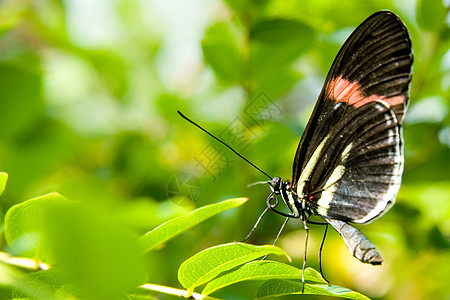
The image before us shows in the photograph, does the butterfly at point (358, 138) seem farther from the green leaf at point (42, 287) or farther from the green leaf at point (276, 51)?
the green leaf at point (42, 287)

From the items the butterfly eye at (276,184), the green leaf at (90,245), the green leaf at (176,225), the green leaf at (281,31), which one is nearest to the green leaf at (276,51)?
the green leaf at (281,31)

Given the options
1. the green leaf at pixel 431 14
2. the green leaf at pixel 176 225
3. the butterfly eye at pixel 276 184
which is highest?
the green leaf at pixel 431 14

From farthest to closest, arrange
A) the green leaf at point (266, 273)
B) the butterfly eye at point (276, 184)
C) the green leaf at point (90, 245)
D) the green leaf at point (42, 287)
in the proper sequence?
1. the butterfly eye at point (276, 184)
2. the green leaf at point (266, 273)
3. the green leaf at point (42, 287)
4. the green leaf at point (90, 245)

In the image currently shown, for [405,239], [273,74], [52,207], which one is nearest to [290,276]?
[52,207]

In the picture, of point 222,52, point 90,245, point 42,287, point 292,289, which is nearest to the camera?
point 90,245

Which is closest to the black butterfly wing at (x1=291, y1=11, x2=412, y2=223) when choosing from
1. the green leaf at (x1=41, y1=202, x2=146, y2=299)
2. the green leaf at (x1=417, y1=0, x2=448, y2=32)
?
the green leaf at (x1=417, y1=0, x2=448, y2=32)

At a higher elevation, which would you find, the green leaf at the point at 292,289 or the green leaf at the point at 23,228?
the green leaf at the point at 23,228

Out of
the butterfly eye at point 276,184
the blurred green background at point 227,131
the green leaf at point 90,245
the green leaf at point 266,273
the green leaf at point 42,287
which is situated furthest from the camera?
the blurred green background at point 227,131

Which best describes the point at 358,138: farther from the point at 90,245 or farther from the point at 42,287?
the point at 90,245

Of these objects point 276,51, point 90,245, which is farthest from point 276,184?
point 90,245
